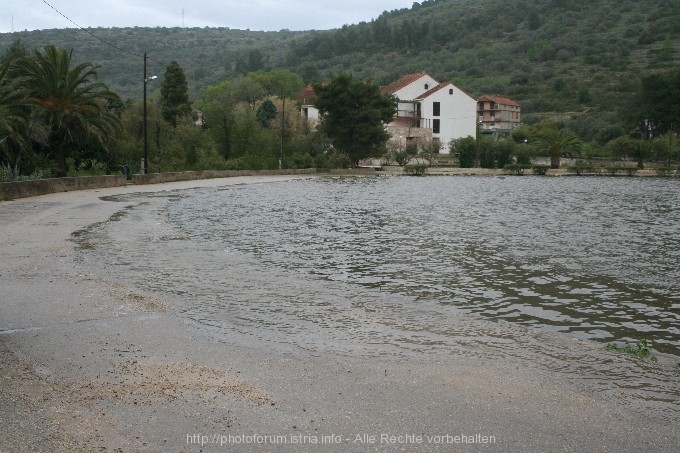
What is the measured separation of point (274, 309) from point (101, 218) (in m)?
14.0

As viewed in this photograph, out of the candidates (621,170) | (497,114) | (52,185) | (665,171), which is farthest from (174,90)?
(497,114)

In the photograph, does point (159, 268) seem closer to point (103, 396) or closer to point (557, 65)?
point (103, 396)

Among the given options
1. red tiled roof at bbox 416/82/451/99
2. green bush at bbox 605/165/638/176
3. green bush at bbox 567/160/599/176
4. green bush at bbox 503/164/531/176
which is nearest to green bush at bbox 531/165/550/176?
green bush at bbox 503/164/531/176

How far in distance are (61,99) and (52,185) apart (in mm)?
9019

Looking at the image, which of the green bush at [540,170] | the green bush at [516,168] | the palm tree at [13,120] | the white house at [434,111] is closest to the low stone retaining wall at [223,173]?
the palm tree at [13,120]

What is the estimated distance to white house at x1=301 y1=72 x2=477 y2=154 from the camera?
10944cm

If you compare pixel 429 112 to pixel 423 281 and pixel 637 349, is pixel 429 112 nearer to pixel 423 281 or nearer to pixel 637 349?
pixel 423 281

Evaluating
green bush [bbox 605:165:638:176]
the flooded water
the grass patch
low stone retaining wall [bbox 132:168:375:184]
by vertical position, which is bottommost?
the grass patch

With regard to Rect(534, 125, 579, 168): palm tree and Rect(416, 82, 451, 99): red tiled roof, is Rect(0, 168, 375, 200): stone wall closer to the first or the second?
Rect(534, 125, 579, 168): palm tree

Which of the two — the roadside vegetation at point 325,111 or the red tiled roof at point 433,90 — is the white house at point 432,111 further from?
the roadside vegetation at point 325,111

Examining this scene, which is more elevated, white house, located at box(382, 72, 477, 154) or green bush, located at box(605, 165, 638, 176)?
white house, located at box(382, 72, 477, 154)

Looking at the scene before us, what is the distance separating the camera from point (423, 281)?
12859 mm

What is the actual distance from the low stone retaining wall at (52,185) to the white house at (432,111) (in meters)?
69.4

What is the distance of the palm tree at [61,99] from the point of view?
131 ft
